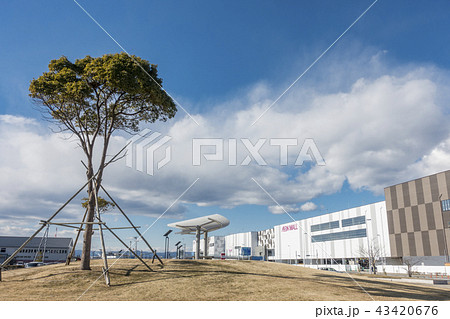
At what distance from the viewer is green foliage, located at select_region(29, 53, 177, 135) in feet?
63.0

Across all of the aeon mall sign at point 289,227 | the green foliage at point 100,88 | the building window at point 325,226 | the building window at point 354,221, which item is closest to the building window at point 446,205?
the building window at point 354,221

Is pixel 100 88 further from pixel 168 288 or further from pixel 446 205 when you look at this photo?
pixel 446 205

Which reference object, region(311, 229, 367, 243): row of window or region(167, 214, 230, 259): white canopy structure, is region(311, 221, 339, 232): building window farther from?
region(167, 214, 230, 259): white canopy structure

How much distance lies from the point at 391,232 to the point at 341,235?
14516mm

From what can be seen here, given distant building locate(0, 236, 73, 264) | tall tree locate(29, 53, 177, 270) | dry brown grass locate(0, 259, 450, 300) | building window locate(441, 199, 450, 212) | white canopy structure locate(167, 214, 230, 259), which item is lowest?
distant building locate(0, 236, 73, 264)

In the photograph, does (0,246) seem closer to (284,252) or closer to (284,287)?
(284,252)

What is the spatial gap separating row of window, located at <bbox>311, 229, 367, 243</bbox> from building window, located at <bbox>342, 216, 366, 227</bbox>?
1.70 meters

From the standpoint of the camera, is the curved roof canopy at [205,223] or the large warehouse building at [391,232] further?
the large warehouse building at [391,232]

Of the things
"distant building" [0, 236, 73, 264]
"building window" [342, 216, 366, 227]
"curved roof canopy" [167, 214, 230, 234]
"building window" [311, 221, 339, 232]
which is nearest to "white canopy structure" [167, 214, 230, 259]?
"curved roof canopy" [167, 214, 230, 234]

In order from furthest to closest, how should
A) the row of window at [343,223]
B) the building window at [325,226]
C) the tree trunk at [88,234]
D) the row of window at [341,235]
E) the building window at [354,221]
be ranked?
the building window at [325,226] < the row of window at [343,223] < the building window at [354,221] < the row of window at [341,235] < the tree trunk at [88,234]

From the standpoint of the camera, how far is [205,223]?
3494cm

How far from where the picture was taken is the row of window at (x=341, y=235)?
74250 millimetres

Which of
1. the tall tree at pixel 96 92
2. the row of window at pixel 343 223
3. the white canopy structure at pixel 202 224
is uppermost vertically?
the tall tree at pixel 96 92

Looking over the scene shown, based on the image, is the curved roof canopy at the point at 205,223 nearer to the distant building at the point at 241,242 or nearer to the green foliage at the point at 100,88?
the green foliage at the point at 100,88
